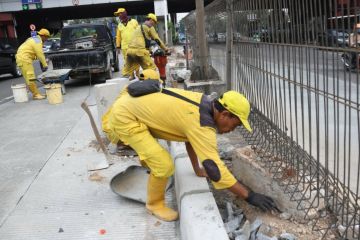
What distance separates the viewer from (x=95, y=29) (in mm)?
13312

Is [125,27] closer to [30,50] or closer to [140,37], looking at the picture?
[140,37]

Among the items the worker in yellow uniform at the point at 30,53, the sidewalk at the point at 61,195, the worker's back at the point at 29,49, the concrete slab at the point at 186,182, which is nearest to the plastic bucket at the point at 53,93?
the worker in yellow uniform at the point at 30,53

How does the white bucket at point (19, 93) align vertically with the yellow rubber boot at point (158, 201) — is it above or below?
above

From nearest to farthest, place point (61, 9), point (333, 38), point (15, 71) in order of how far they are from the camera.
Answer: point (333, 38)
point (15, 71)
point (61, 9)

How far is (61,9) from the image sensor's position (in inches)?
1575

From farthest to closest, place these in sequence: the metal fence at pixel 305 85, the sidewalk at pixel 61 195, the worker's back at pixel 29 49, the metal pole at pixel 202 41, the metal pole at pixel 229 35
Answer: the worker's back at pixel 29 49, the metal pole at pixel 202 41, the metal pole at pixel 229 35, the sidewalk at pixel 61 195, the metal fence at pixel 305 85

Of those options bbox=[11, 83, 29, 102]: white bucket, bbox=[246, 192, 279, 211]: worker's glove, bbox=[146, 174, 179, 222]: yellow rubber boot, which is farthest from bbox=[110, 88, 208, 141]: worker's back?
bbox=[11, 83, 29, 102]: white bucket

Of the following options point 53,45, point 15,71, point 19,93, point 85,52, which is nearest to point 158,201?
point 19,93

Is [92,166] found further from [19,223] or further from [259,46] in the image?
[259,46]

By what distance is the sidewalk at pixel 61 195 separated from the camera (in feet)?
11.8

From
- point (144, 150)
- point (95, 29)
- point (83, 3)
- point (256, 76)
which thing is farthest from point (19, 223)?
point (83, 3)

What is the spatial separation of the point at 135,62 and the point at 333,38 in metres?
7.22

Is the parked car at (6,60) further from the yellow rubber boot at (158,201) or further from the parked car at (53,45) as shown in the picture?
the yellow rubber boot at (158,201)

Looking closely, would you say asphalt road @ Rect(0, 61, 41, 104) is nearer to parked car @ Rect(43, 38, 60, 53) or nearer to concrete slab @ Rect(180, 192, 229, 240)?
parked car @ Rect(43, 38, 60, 53)
